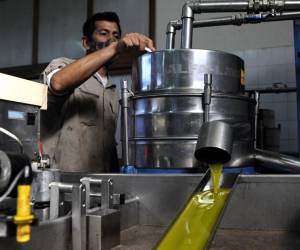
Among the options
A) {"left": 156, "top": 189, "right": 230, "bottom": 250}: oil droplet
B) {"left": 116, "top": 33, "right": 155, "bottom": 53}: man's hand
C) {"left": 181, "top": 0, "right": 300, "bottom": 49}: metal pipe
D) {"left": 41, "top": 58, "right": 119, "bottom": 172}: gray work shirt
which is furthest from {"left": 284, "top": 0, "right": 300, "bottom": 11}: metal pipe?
{"left": 41, "top": 58, "right": 119, "bottom": 172}: gray work shirt

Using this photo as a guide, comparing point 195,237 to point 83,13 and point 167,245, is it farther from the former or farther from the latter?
point 83,13

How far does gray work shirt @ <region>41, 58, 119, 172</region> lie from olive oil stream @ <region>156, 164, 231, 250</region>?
29.5 inches

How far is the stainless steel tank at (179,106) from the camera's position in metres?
0.91

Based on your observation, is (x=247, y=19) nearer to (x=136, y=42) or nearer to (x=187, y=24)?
(x=187, y=24)

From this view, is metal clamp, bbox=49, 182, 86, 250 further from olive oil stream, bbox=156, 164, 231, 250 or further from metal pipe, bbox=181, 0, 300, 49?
metal pipe, bbox=181, 0, 300, 49

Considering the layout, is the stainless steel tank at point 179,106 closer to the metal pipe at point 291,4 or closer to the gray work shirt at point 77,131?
the metal pipe at point 291,4

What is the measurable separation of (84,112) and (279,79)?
58.2 inches

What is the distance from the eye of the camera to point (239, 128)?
95cm

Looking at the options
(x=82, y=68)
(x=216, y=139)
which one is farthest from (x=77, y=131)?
(x=216, y=139)

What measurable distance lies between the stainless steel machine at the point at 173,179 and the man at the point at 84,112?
0.38 m

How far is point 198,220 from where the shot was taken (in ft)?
2.27

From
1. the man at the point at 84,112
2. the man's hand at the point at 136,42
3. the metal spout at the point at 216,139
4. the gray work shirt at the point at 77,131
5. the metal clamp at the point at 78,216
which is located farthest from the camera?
the gray work shirt at the point at 77,131

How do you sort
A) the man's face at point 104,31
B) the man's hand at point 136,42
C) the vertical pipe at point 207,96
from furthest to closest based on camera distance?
the man's face at point 104,31 < the man's hand at point 136,42 < the vertical pipe at point 207,96

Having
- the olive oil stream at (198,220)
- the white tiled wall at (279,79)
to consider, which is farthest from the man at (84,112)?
the white tiled wall at (279,79)
